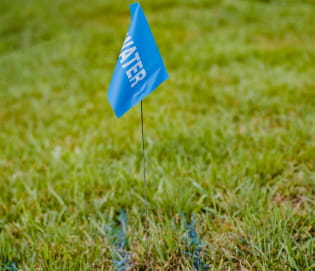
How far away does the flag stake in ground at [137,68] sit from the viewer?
1490 millimetres

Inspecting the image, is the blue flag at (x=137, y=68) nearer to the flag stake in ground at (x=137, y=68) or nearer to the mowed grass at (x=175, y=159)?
the flag stake in ground at (x=137, y=68)

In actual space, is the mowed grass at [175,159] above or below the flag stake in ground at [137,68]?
below

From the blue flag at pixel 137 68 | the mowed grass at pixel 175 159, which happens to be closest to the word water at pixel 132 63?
the blue flag at pixel 137 68

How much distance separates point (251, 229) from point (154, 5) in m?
9.98

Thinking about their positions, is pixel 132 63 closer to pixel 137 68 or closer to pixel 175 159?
pixel 137 68

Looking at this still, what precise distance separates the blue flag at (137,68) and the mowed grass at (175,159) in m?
0.80

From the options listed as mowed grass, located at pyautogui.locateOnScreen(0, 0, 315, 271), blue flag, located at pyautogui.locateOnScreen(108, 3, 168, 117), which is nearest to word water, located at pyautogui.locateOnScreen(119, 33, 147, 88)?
blue flag, located at pyautogui.locateOnScreen(108, 3, 168, 117)

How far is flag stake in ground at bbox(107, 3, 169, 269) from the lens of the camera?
149cm

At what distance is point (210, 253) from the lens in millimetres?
1697

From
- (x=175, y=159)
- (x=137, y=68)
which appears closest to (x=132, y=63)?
(x=137, y=68)

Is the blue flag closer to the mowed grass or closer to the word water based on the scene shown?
the word water

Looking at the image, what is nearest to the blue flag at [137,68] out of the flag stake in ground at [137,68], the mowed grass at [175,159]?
the flag stake in ground at [137,68]

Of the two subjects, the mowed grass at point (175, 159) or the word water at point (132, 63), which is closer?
the word water at point (132, 63)

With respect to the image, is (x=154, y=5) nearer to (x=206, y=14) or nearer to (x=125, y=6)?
(x=125, y=6)
